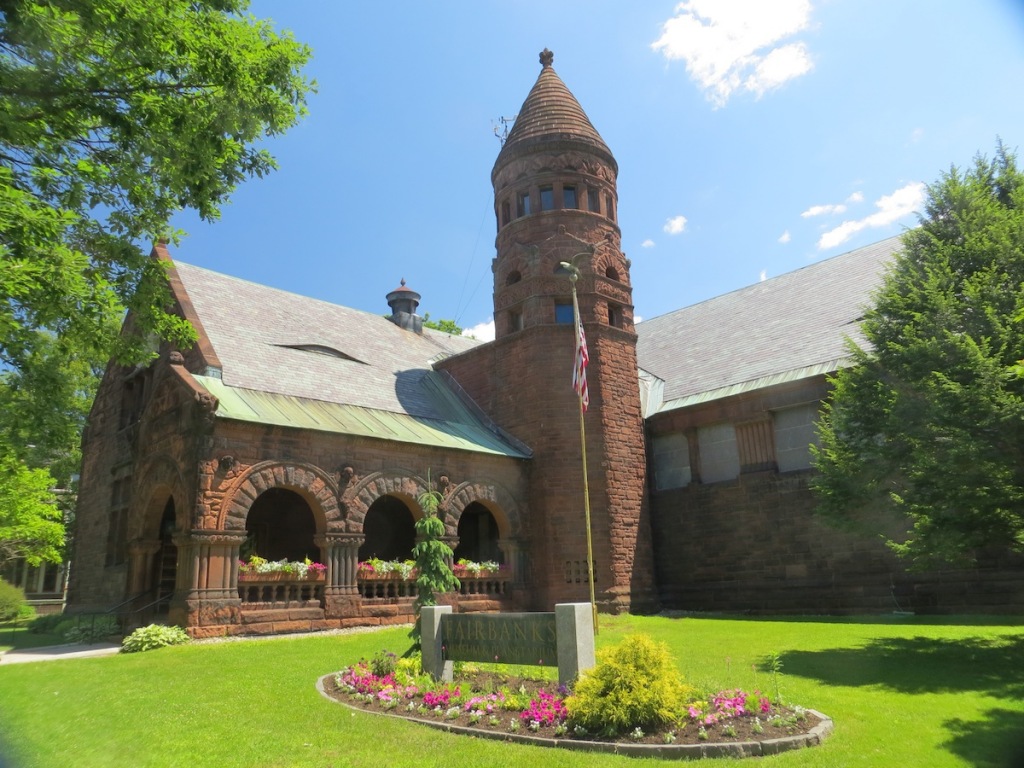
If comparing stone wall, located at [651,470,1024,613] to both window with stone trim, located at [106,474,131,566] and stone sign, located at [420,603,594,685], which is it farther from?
window with stone trim, located at [106,474,131,566]

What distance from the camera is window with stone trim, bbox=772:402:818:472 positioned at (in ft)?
69.4

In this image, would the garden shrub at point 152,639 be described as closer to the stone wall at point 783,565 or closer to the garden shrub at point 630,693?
the garden shrub at point 630,693

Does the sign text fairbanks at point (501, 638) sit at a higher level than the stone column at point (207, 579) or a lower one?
lower

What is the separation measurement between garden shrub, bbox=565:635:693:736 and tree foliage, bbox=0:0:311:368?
7.87 meters

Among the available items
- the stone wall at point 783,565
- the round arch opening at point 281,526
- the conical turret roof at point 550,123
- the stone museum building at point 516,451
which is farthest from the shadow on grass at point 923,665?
the conical turret roof at point 550,123

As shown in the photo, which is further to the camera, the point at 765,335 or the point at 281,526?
the point at 765,335

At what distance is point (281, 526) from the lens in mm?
22844

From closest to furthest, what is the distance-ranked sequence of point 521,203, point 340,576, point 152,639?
point 152,639 < point 340,576 < point 521,203

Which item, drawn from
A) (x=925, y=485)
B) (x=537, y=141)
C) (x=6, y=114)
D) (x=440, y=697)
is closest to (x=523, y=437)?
(x=537, y=141)

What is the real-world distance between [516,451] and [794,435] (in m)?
8.37

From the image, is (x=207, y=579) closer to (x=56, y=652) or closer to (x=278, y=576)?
(x=278, y=576)

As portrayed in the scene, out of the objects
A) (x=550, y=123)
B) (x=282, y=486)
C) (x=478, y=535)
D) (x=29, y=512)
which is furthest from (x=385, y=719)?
(x=29, y=512)

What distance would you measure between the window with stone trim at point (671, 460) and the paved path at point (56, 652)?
16279 millimetres

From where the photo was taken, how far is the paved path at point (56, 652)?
14883 millimetres
